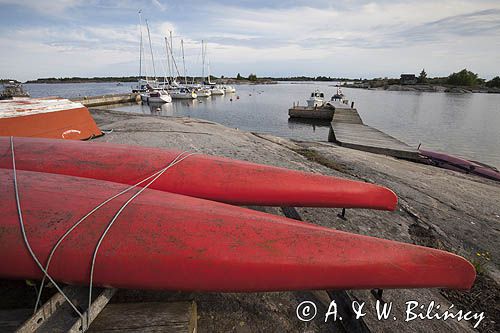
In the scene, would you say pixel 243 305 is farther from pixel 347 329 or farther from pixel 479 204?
pixel 479 204

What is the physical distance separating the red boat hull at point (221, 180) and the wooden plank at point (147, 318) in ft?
4.65

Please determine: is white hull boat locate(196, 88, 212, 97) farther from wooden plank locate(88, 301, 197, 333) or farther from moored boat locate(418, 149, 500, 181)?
wooden plank locate(88, 301, 197, 333)

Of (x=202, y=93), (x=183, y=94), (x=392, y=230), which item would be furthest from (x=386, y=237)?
(x=202, y=93)

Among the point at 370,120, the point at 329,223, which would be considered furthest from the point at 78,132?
the point at 370,120

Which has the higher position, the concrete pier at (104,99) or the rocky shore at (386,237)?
the concrete pier at (104,99)

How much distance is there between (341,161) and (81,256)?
724 centimetres

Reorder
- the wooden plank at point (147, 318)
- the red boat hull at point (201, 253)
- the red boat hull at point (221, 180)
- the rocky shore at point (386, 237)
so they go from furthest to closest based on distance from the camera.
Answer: the red boat hull at point (221, 180), the rocky shore at point (386, 237), the red boat hull at point (201, 253), the wooden plank at point (147, 318)

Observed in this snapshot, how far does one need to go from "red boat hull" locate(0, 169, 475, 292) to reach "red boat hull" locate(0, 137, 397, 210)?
87 centimetres

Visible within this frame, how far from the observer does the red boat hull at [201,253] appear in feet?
6.25

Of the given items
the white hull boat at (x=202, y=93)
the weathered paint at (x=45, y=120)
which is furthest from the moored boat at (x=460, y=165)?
the white hull boat at (x=202, y=93)

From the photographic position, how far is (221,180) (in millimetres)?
3262

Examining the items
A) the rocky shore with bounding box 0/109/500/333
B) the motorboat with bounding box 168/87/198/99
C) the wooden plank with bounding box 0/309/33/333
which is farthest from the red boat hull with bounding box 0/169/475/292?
the motorboat with bounding box 168/87/198/99

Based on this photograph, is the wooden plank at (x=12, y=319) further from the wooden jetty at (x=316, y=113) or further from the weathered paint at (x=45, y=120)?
the wooden jetty at (x=316, y=113)

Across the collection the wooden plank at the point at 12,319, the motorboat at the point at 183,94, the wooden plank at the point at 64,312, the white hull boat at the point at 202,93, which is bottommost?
the wooden plank at the point at 12,319
